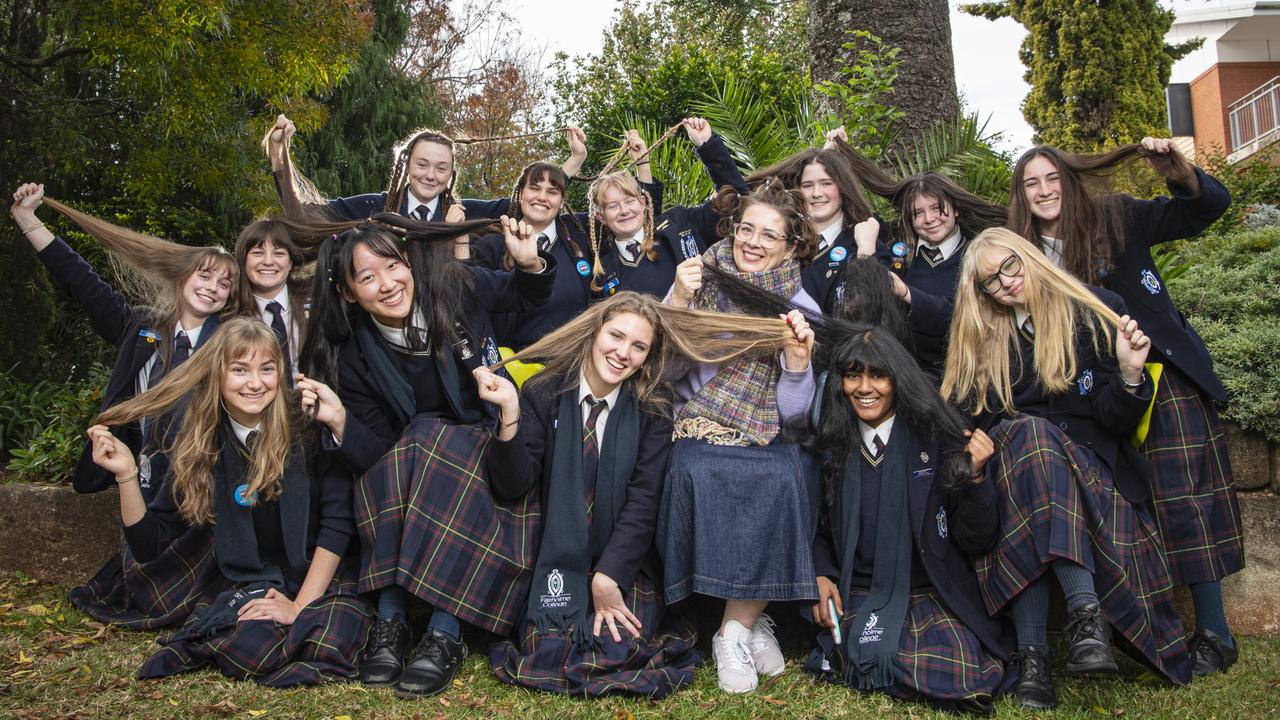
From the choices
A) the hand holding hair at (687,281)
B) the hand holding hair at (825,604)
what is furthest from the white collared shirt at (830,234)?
the hand holding hair at (825,604)

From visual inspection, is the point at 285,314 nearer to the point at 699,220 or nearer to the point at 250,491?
the point at 250,491

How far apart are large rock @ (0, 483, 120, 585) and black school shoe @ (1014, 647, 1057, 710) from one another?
12.5ft

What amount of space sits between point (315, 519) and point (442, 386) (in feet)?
2.23

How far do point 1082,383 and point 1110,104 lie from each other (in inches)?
510

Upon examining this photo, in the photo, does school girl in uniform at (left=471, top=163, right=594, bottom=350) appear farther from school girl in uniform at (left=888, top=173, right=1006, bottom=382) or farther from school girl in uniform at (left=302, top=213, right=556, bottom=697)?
school girl in uniform at (left=888, top=173, right=1006, bottom=382)

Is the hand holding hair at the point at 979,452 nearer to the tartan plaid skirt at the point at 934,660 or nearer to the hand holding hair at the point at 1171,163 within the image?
the tartan plaid skirt at the point at 934,660

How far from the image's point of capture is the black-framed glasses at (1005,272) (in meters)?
3.77

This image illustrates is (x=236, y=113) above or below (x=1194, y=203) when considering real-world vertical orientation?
above

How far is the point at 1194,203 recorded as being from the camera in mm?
4047

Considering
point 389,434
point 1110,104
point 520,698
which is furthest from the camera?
point 1110,104

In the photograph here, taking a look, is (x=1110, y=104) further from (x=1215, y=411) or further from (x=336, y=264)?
(x=336, y=264)

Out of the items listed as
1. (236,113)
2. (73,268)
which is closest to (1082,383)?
(73,268)

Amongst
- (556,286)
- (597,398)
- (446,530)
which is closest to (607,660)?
(446,530)

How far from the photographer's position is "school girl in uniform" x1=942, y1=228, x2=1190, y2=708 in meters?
3.31
